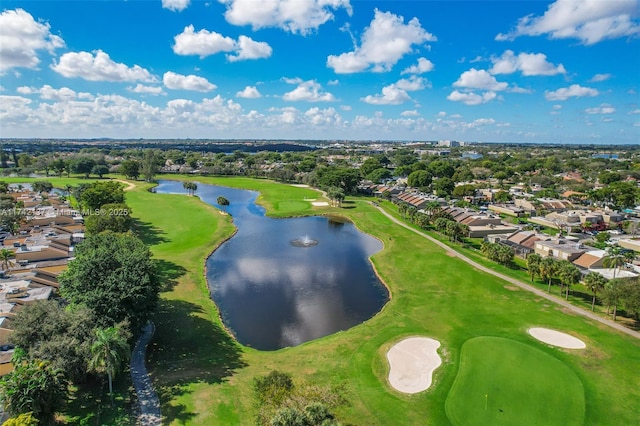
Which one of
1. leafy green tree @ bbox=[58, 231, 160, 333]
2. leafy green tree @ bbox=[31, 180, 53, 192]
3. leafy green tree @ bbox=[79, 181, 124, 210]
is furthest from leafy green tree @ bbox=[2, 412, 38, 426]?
leafy green tree @ bbox=[31, 180, 53, 192]

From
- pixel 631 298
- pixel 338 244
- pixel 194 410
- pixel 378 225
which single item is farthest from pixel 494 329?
pixel 378 225

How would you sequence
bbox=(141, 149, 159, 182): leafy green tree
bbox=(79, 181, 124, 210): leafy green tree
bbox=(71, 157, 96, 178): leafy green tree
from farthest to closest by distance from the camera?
1. bbox=(71, 157, 96, 178): leafy green tree
2. bbox=(141, 149, 159, 182): leafy green tree
3. bbox=(79, 181, 124, 210): leafy green tree

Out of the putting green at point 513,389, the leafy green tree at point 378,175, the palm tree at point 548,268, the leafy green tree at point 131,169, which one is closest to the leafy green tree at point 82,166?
the leafy green tree at point 131,169

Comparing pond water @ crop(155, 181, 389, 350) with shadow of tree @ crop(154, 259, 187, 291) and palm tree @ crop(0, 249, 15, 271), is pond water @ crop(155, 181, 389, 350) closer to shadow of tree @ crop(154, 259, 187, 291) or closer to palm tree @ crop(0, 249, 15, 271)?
shadow of tree @ crop(154, 259, 187, 291)

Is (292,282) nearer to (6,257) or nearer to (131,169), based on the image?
(6,257)

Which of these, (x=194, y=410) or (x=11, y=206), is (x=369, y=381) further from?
(x=11, y=206)

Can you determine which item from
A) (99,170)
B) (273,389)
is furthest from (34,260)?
(99,170)

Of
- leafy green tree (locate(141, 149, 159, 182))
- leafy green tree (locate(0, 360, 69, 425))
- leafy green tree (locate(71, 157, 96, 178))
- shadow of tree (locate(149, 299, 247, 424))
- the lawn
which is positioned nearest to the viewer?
leafy green tree (locate(0, 360, 69, 425))
